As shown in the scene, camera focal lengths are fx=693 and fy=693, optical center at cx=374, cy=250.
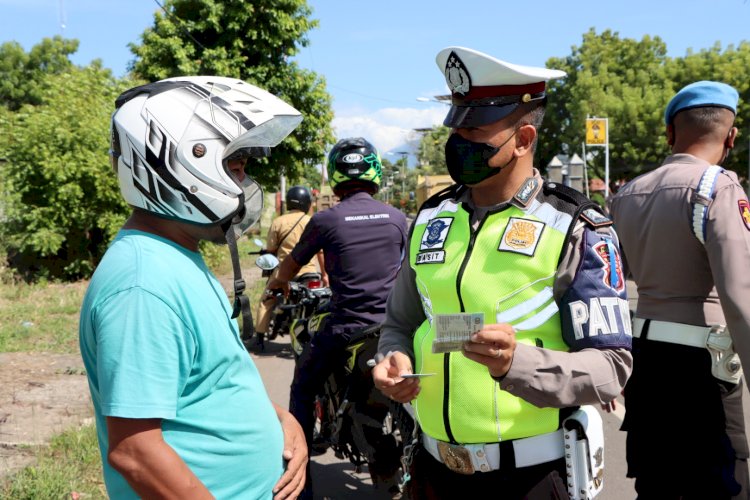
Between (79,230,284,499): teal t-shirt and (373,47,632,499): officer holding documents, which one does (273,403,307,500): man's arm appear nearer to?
(79,230,284,499): teal t-shirt

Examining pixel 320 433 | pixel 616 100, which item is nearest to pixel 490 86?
pixel 320 433

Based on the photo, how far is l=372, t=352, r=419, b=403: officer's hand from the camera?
2207 mm

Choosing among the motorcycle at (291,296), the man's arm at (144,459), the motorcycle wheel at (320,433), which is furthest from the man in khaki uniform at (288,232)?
the man's arm at (144,459)

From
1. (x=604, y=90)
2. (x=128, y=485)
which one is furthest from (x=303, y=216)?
(x=604, y=90)

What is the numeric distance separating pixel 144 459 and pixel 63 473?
293 cm

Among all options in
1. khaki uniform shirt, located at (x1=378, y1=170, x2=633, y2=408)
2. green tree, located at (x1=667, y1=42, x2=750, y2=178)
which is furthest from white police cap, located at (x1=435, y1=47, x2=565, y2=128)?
green tree, located at (x1=667, y1=42, x2=750, y2=178)

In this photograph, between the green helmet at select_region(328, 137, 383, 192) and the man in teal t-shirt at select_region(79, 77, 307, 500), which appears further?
the green helmet at select_region(328, 137, 383, 192)

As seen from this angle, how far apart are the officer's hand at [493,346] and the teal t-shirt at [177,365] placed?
1.95 feet

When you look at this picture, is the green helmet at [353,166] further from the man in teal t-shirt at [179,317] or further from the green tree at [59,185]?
the green tree at [59,185]

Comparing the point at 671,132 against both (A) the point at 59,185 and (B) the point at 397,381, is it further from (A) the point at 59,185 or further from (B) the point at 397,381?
(A) the point at 59,185

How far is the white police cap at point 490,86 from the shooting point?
85.4 inches

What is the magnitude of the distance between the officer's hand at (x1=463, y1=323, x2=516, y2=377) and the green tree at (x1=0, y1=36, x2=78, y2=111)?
44867 mm

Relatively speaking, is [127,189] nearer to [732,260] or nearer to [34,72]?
[732,260]

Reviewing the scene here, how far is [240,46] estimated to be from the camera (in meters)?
20.0
